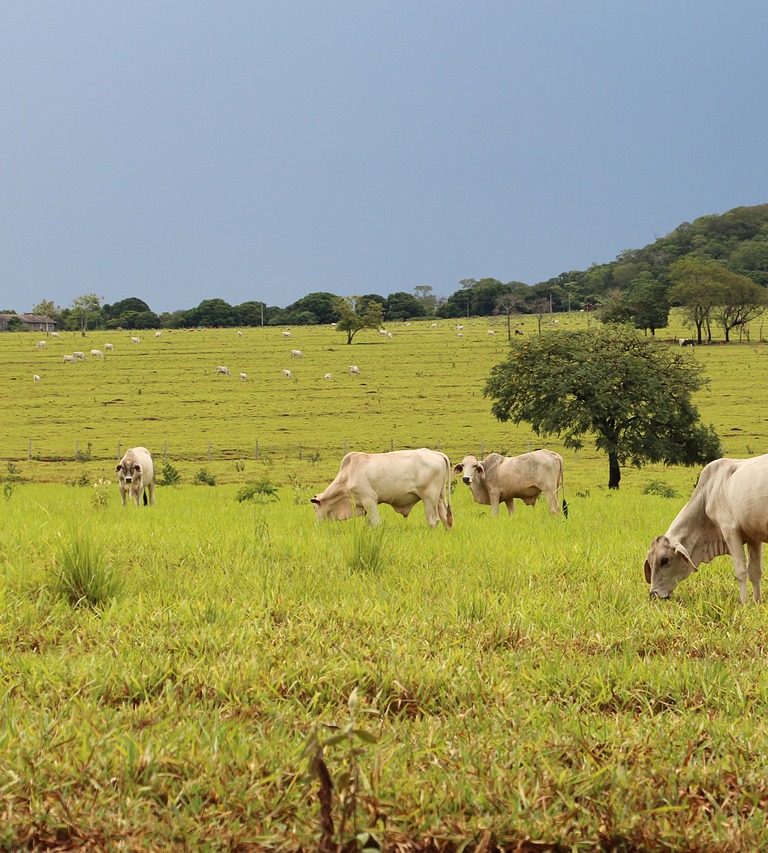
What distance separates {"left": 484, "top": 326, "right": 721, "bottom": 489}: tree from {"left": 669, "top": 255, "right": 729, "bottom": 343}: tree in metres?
67.6

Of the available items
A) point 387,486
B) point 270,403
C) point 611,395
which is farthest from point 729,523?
point 270,403

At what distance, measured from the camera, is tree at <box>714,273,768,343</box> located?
347ft

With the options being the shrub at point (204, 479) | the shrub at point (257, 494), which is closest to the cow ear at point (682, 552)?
the shrub at point (257, 494)

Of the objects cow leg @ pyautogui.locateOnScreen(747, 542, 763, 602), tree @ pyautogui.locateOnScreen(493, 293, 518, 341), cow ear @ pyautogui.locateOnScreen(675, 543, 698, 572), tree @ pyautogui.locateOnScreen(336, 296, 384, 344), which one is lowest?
cow leg @ pyautogui.locateOnScreen(747, 542, 763, 602)

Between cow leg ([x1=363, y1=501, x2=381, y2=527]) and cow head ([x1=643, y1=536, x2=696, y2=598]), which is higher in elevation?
cow head ([x1=643, y1=536, x2=696, y2=598])

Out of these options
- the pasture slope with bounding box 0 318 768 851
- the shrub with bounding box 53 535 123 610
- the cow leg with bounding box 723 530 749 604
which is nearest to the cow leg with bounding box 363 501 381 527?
the pasture slope with bounding box 0 318 768 851

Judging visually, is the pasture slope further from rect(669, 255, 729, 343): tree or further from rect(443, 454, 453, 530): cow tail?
rect(669, 255, 729, 343): tree

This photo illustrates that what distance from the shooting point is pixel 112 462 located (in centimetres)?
4553

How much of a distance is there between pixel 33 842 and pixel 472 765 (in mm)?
1867

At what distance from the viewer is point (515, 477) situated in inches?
793

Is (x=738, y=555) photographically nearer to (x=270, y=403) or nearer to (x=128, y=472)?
(x=128, y=472)

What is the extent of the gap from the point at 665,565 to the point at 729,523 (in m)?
0.77

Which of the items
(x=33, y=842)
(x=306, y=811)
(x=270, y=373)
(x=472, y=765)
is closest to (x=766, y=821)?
(x=472, y=765)

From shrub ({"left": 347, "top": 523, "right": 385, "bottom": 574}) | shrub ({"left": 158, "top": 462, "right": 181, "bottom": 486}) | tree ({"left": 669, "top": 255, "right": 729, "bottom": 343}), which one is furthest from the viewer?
tree ({"left": 669, "top": 255, "right": 729, "bottom": 343})
